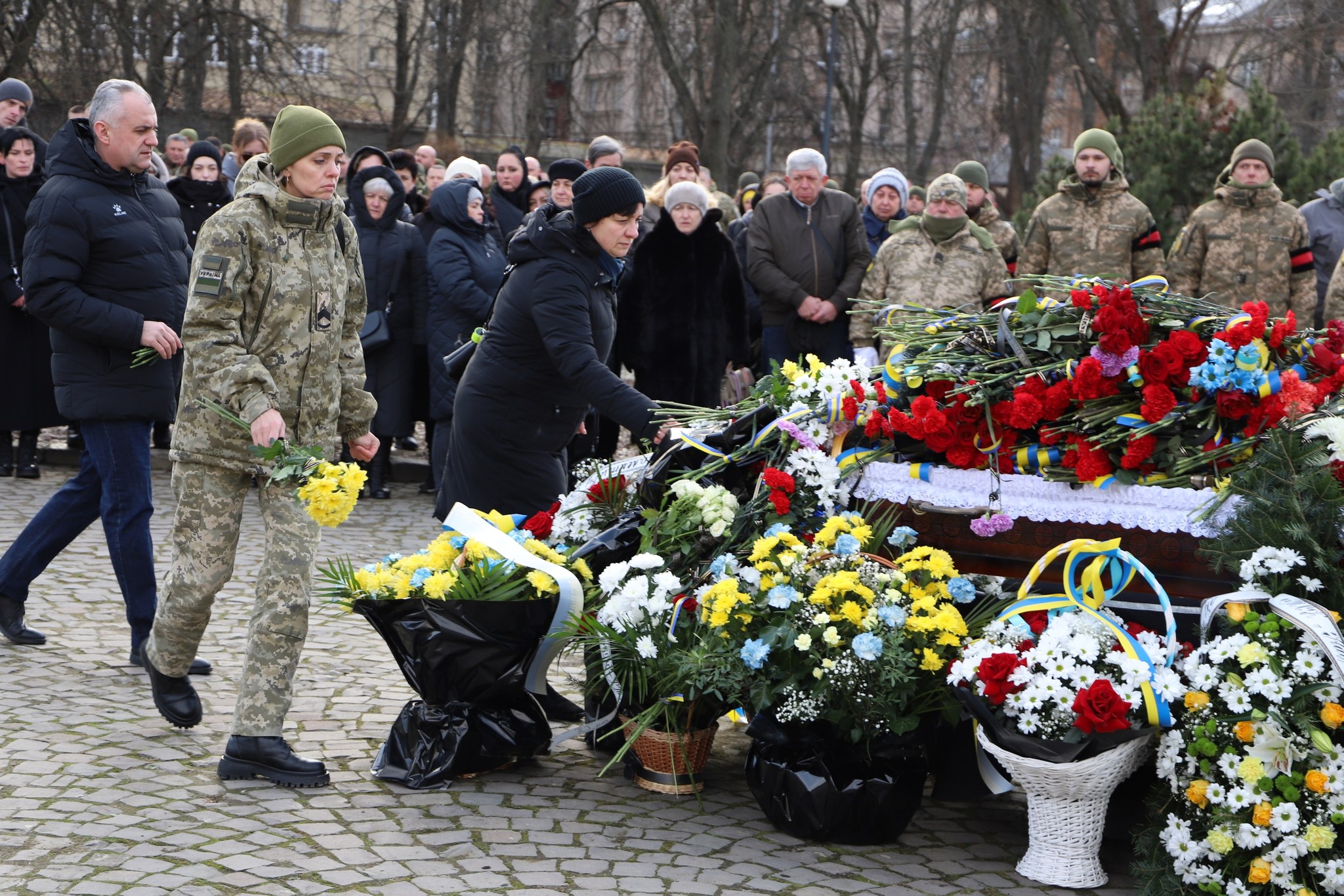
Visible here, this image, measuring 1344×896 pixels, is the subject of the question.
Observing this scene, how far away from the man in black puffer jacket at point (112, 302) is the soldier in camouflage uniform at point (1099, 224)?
210 inches

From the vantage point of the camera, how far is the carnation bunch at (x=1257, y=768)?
3.75 m

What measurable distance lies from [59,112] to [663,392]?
52.0 feet

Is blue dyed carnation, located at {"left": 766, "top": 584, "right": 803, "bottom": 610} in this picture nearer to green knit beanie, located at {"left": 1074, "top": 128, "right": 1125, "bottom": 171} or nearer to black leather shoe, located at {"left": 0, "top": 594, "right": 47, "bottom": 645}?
black leather shoe, located at {"left": 0, "top": 594, "right": 47, "bottom": 645}

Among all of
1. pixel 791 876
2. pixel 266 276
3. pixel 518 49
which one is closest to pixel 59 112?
pixel 518 49

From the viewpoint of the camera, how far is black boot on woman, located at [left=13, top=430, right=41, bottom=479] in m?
9.81

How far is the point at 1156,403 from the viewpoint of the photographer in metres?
4.32

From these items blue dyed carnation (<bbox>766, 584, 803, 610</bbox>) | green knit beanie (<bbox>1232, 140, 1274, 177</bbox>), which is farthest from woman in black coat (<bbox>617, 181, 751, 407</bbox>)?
blue dyed carnation (<bbox>766, 584, 803, 610</bbox>)

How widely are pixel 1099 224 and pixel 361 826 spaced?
253 inches

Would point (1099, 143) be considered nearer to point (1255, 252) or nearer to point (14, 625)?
point (1255, 252)

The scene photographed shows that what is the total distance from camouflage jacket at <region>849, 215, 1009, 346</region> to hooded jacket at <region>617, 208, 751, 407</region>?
33.9 inches

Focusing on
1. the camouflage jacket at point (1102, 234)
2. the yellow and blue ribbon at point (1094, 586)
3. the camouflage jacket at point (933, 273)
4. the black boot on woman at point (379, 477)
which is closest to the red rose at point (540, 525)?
the yellow and blue ribbon at point (1094, 586)

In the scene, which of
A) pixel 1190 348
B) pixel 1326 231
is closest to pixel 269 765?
pixel 1190 348

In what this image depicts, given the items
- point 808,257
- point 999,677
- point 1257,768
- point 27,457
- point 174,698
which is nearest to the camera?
point 1257,768

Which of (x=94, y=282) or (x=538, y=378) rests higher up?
(x=94, y=282)
